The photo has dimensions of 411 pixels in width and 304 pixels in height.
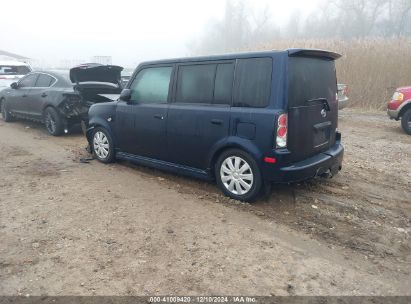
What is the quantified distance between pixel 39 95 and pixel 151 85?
4976 mm


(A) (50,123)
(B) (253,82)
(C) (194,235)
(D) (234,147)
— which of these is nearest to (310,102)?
(B) (253,82)

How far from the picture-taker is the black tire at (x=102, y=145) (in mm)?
6316

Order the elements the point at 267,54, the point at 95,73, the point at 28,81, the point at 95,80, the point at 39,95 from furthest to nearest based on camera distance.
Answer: the point at 28,81 < the point at 39,95 < the point at 95,80 < the point at 95,73 < the point at 267,54

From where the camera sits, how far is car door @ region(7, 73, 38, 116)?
9.68 meters

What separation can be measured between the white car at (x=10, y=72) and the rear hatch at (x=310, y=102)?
1192 centimetres

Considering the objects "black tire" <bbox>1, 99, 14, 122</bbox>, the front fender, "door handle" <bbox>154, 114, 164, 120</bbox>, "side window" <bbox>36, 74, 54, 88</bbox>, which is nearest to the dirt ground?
the front fender

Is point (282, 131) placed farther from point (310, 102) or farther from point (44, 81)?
point (44, 81)

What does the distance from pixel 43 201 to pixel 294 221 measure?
3.23 m

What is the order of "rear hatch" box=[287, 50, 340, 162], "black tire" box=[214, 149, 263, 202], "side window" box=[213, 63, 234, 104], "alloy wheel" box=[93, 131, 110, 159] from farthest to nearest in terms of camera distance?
"alloy wheel" box=[93, 131, 110, 159], "side window" box=[213, 63, 234, 104], "black tire" box=[214, 149, 263, 202], "rear hatch" box=[287, 50, 340, 162]

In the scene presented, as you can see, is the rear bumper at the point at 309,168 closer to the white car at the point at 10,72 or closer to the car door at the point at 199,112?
the car door at the point at 199,112

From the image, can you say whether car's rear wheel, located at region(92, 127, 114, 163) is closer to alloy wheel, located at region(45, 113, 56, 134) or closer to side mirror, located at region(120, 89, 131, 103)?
side mirror, located at region(120, 89, 131, 103)

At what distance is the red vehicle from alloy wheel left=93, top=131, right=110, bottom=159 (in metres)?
7.35

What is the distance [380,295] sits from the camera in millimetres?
2910

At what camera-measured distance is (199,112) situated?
4805 millimetres
